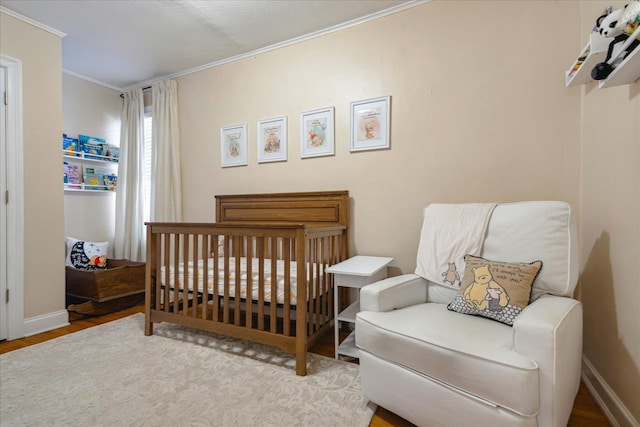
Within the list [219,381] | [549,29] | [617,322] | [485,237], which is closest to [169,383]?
[219,381]

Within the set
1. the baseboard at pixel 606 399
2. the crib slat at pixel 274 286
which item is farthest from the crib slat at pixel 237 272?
the baseboard at pixel 606 399

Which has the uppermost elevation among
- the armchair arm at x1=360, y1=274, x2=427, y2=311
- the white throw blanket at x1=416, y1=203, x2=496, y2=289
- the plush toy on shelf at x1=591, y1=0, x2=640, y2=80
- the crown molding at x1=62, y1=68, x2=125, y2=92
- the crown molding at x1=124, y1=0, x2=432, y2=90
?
the crown molding at x1=124, y1=0, x2=432, y2=90

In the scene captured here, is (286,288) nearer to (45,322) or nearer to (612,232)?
(612,232)

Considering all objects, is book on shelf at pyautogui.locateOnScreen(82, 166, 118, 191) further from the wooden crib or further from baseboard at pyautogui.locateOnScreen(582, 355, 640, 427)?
baseboard at pyautogui.locateOnScreen(582, 355, 640, 427)

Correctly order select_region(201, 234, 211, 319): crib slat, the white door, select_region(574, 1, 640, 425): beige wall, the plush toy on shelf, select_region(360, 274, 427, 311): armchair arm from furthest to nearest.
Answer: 1. the white door
2. select_region(201, 234, 211, 319): crib slat
3. select_region(360, 274, 427, 311): armchair arm
4. select_region(574, 1, 640, 425): beige wall
5. the plush toy on shelf

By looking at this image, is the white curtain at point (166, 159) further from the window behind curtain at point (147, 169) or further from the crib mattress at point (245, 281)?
the crib mattress at point (245, 281)

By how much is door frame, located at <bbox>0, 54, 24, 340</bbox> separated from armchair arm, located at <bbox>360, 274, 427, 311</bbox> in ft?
8.54

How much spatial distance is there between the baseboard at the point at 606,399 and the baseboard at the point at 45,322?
3.59 metres

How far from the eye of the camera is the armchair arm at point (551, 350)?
0.99m

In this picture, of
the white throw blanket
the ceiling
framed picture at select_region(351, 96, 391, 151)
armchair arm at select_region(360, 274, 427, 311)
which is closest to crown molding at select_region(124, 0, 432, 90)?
the ceiling

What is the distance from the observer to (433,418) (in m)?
1.17

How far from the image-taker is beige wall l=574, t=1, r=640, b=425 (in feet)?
3.92

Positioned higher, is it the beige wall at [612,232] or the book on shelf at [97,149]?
the book on shelf at [97,149]

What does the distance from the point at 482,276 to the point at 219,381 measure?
1.49 meters
